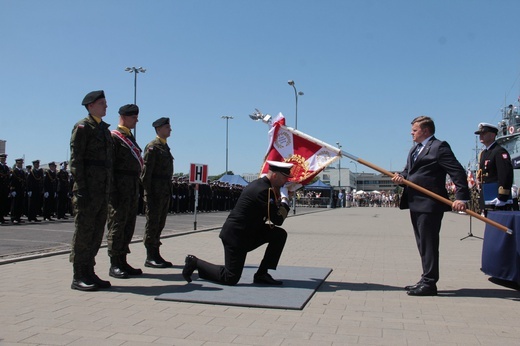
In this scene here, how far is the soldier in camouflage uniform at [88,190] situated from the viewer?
19.1 feet

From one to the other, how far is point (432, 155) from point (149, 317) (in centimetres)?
373

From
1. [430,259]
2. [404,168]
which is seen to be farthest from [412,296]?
[404,168]

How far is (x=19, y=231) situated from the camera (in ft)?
42.5

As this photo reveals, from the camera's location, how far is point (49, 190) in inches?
701

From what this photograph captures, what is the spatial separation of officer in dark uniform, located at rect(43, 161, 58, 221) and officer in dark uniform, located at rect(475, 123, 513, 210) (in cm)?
1481

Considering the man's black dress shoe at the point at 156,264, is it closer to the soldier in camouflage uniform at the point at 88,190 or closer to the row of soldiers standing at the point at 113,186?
the row of soldiers standing at the point at 113,186

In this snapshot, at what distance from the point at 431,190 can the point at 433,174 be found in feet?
0.65

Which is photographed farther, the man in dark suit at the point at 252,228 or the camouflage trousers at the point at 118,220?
the camouflage trousers at the point at 118,220

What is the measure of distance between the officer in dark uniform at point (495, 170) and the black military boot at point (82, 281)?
5746 mm

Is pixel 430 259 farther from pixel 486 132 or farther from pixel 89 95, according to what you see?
pixel 89 95

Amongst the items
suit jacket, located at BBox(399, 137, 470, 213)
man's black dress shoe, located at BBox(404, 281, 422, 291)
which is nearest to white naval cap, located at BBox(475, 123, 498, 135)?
suit jacket, located at BBox(399, 137, 470, 213)

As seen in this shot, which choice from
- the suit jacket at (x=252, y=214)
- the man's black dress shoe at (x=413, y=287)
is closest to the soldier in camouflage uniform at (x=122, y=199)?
the suit jacket at (x=252, y=214)

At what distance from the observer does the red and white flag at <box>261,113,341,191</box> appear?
277 inches

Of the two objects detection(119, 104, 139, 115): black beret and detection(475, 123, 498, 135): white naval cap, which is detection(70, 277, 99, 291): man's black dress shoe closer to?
detection(119, 104, 139, 115): black beret
